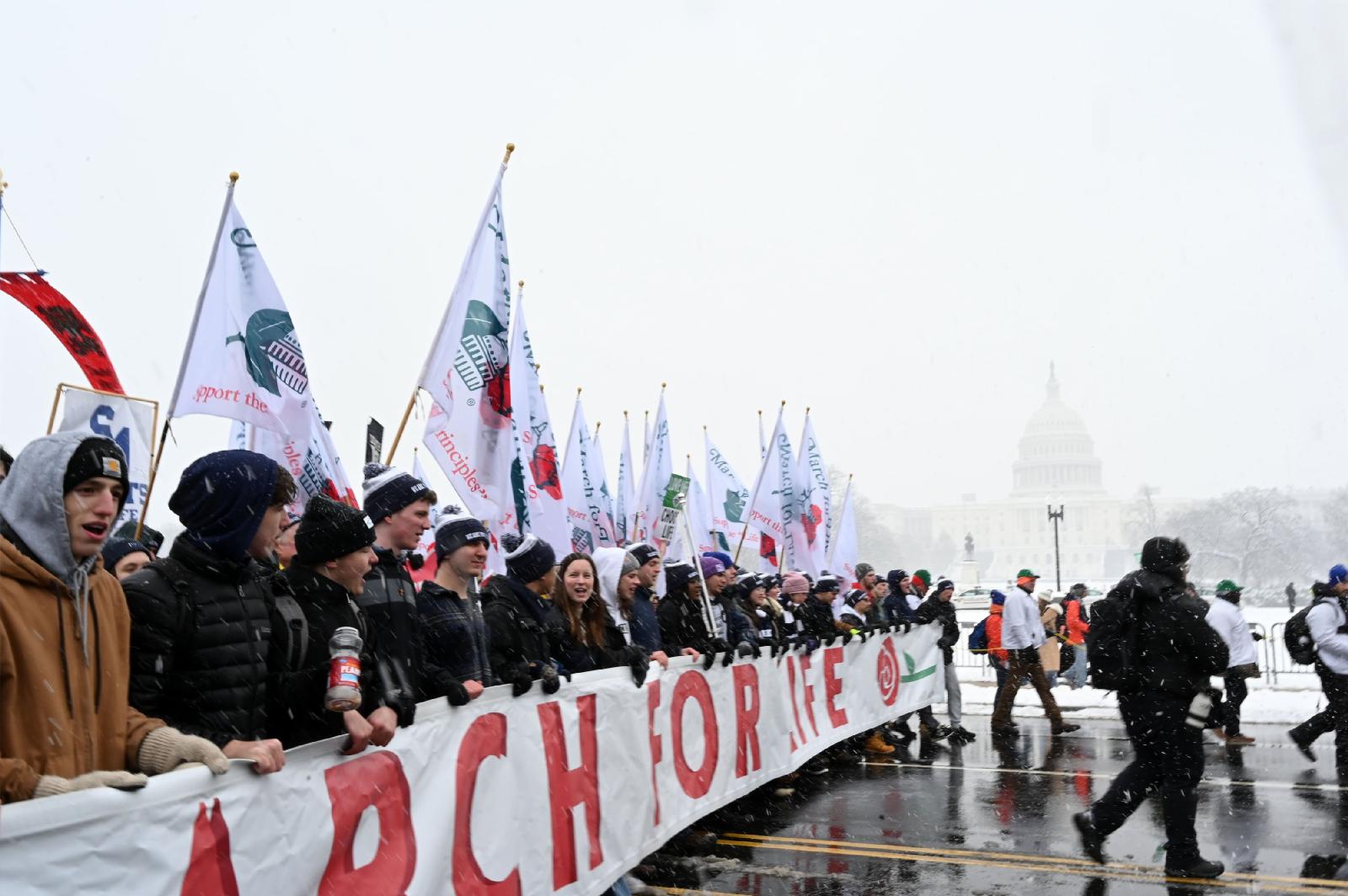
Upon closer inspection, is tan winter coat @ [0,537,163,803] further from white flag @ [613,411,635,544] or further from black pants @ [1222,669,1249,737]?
white flag @ [613,411,635,544]

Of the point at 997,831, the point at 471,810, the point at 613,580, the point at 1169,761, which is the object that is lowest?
the point at 997,831

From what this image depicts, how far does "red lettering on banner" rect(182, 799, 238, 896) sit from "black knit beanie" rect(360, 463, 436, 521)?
68.4 inches

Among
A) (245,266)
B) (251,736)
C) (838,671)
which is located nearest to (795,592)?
(838,671)

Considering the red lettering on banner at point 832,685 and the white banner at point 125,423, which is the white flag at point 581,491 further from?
the white banner at point 125,423

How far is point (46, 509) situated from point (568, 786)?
9.50 feet

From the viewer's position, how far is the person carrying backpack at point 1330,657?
1020cm

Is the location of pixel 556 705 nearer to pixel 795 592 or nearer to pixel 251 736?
pixel 251 736

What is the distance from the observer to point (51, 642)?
2812 mm

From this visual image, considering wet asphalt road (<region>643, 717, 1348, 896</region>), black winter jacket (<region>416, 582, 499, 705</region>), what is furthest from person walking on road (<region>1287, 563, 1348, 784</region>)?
black winter jacket (<region>416, 582, 499, 705</region>)

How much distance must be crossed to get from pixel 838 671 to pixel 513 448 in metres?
3.82

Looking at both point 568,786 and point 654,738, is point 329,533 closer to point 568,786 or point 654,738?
point 568,786

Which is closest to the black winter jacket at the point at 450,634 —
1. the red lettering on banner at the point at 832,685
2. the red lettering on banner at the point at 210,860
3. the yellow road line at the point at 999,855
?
the red lettering on banner at the point at 210,860

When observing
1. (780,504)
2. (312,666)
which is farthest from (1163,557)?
(780,504)

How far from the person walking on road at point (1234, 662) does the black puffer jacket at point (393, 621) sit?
9.16 m
